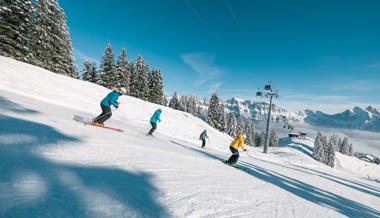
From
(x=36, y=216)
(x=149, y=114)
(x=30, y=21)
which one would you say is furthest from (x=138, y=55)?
(x=36, y=216)

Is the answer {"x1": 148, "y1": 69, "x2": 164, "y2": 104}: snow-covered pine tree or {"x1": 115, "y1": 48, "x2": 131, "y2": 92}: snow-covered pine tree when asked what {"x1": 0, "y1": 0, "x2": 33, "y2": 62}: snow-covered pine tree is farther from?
{"x1": 148, "y1": 69, "x2": 164, "y2": 104}: snow-covered pine tree

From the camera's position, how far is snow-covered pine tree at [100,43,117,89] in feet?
145

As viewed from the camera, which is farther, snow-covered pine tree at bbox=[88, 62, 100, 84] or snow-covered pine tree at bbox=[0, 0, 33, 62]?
snow-covered pine tree at bbox=[88, 62, 100, 84]

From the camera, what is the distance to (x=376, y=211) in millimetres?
7703

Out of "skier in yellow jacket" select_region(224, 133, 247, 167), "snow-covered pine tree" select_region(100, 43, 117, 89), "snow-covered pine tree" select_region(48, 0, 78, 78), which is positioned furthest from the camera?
"snow-covered pine tree" select_region(100, 43, 117, 89)

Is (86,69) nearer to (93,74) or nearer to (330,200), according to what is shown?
(93,74)

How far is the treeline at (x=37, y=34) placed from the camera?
85.0ft

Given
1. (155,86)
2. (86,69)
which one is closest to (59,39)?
(86,69)

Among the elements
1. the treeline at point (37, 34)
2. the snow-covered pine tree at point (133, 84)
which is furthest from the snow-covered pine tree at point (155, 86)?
the treeline at point (37, 34)

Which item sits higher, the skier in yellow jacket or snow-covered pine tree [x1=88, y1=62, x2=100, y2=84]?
snow-covered pine tree [x1=88, y1=62, x2=100, y2=84]

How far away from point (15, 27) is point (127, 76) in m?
23.1

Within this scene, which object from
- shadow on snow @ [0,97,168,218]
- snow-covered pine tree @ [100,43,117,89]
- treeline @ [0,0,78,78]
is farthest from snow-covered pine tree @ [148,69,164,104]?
shadow on snow @ [0,97,168,218]

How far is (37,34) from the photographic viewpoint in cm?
3055

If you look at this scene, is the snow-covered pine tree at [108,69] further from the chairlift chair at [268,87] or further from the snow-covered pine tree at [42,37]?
the chairlift chair at [268,87]
